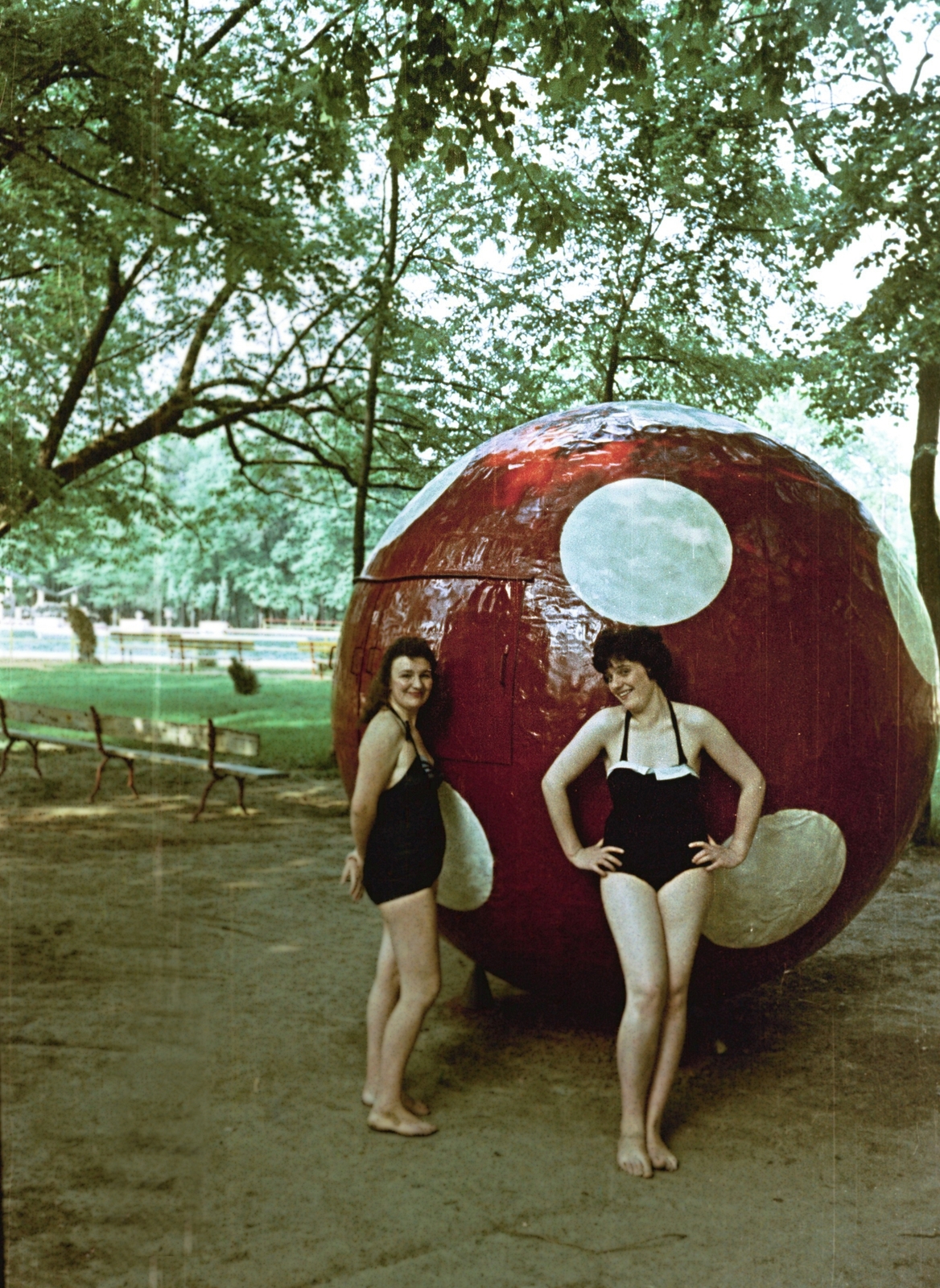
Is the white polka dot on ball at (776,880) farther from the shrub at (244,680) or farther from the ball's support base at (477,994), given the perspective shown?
the shrub at (244,680)

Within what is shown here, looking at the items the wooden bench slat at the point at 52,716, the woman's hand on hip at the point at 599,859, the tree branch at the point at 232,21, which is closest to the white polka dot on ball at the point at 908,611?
the woman's hand on hip at the point at 599,859

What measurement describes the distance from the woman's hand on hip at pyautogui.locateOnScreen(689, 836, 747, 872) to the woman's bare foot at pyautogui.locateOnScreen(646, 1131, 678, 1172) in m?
0.95

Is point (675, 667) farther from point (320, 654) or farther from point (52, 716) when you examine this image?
point (320, 654)

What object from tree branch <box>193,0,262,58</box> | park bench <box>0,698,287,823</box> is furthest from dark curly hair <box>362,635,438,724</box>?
tree branch <box>193,0,262,58</box>

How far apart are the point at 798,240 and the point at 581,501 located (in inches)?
320

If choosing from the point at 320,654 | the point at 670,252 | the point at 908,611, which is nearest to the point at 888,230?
the point at 670,252

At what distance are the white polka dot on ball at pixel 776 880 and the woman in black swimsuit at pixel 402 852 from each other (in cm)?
104

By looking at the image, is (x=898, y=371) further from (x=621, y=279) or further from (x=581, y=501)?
(x=581, y=501)

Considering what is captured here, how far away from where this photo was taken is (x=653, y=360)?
12.0 meters

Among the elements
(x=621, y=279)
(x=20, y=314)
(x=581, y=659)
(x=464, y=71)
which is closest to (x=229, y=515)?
(x=20, y=314)

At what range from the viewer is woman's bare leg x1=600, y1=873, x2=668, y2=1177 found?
12.5 ft

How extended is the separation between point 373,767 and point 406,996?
0.84 m

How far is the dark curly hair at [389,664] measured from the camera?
165 inches

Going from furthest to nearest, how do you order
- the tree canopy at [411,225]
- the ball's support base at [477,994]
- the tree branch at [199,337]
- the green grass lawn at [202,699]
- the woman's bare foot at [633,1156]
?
1. the green grass lawn at [202,699]
2. the tree branch at [199,337]
3. the tree canopy at [411,225]
4. the ball's support base at [477,994]
5. the woman's bare foot at [633,1156]
